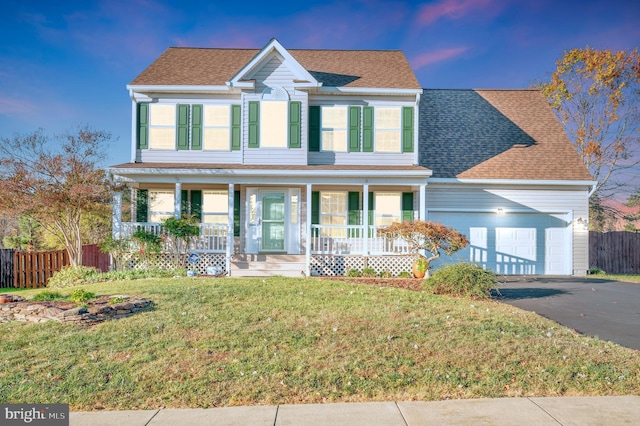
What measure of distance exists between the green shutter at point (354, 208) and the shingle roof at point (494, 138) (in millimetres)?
2693

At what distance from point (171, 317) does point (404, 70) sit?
11.7 m

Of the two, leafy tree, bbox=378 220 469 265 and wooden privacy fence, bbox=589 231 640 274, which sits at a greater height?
leafy tree, bbox=378 220 469 265

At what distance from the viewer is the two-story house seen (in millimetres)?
12516

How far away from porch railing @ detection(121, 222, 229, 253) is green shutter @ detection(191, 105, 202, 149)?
2744 mm

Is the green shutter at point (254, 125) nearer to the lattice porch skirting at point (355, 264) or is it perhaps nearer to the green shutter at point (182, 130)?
the green shutter at point (182, 130)

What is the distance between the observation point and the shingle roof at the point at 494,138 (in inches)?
563

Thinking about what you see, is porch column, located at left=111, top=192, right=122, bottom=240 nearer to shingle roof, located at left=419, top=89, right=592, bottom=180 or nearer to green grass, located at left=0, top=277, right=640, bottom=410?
green grass, located at left=0, top=277, right=640, bottom=410

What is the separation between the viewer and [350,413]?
12.2ft

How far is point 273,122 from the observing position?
1332cm

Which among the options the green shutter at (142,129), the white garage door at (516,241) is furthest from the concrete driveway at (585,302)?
the green shutter at (142,129)

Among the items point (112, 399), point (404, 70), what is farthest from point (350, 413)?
point (404, 70)

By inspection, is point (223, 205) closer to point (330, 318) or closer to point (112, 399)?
point (330, 318)

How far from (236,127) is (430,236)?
718cm

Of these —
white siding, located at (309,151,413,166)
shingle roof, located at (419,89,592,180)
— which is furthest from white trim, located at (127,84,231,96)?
shingle roof, located at (419,89,592,180)
